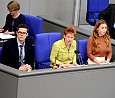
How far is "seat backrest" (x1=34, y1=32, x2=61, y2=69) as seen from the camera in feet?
15.8

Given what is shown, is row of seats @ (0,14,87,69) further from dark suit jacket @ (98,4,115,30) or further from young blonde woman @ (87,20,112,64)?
dark suit jacket @ (98,4,115,30)

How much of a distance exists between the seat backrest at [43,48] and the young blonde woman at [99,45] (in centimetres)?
54

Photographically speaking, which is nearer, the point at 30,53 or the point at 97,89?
the point at 97,89

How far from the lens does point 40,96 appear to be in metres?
3.60

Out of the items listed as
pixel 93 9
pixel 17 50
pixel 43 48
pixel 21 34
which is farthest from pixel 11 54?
pixel 93 9

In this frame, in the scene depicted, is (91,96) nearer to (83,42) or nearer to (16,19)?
(83,42)

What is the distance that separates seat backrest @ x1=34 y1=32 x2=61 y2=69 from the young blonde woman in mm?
544

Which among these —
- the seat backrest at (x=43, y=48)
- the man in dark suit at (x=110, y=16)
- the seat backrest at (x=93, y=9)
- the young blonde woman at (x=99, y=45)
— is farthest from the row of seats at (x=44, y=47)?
the seat backrest at (x=93, y=9)

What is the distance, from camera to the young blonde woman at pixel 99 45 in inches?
196

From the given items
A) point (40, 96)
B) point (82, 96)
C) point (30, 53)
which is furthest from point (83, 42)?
point (40, 96)

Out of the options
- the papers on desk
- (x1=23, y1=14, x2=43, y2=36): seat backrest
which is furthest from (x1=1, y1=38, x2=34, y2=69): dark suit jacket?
(x1=23, y1=14, x2=43, y2=36): seat backrest

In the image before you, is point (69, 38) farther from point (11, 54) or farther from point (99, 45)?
point (11, 54)

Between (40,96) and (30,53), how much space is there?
100cm

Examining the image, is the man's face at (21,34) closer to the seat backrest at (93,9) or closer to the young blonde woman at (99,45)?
the young blonde woman at (99,45)
